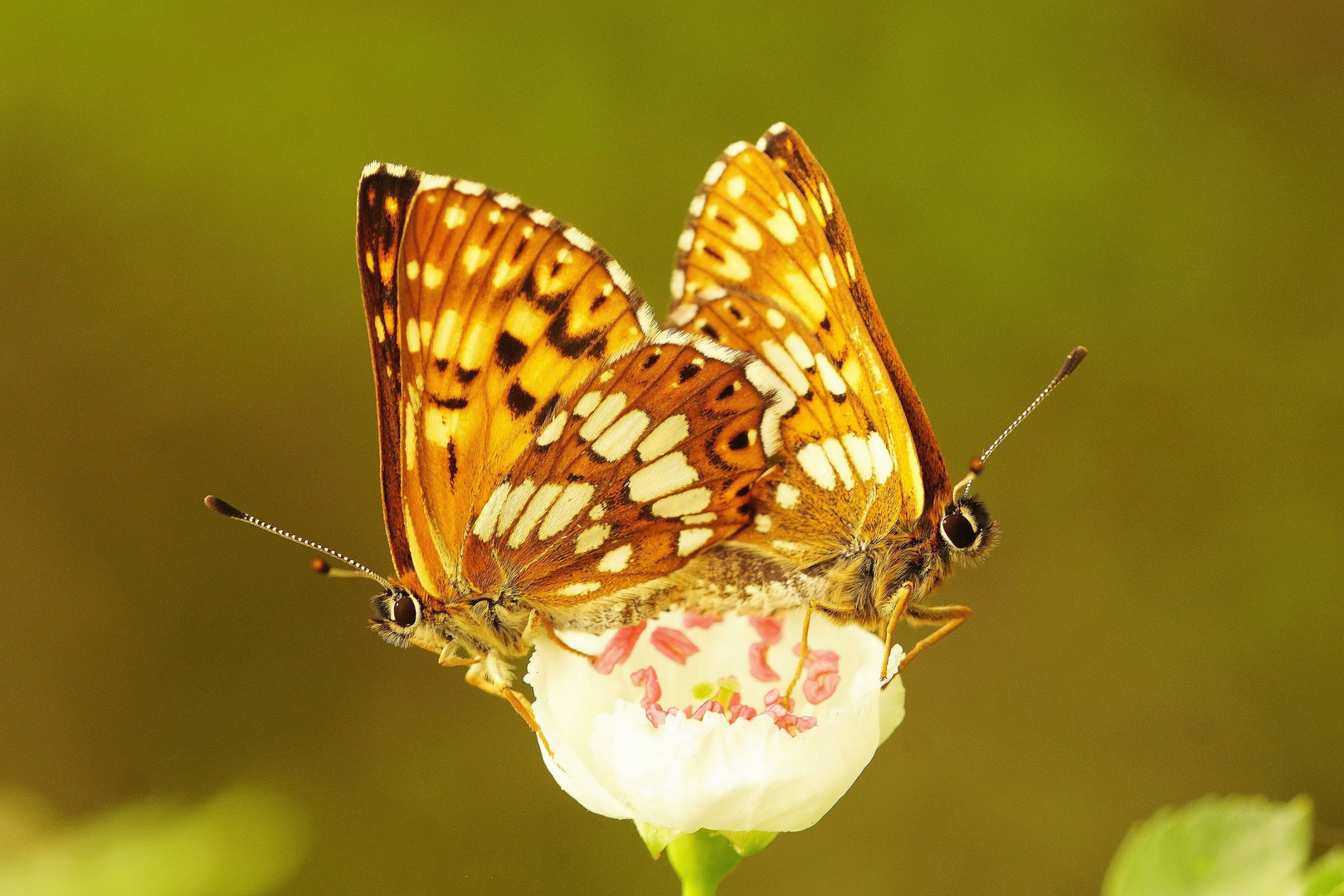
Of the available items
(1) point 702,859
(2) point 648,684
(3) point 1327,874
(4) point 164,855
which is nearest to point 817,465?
(2) point 648,684

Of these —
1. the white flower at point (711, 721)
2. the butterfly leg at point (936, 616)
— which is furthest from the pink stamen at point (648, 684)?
the butterfly leg at point (936, 616)

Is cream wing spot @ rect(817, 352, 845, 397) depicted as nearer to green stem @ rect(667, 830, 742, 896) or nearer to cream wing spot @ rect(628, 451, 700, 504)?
cream wing spot @ rect(628, 451, 700, 504)

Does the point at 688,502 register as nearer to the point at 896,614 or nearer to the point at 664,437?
the point at 664,437

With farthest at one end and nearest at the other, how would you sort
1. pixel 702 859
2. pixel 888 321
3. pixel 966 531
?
pixel 888 321 < pixel 966 531 < pixel 702 859

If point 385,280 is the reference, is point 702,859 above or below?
below

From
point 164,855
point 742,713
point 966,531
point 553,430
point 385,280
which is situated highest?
point 385,280

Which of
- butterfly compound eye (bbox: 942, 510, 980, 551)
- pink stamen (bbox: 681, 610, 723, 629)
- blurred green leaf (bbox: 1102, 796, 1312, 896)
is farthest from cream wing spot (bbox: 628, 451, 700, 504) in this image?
blurred green leaf (bbox: 1102, 796, 1312, 896)
